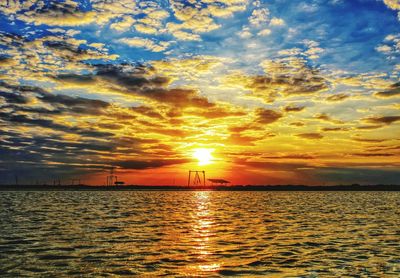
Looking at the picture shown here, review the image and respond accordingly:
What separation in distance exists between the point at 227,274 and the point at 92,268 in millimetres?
8171

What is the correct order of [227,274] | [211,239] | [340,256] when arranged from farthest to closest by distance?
[211,239] < [340,256] < [227,274]

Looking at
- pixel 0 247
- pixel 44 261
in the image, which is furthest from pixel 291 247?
pixel 0 247

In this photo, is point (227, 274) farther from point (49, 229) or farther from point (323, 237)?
point (49, 229)

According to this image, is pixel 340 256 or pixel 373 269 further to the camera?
pixel 340 256

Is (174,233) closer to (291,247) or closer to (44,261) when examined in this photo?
(291,247)

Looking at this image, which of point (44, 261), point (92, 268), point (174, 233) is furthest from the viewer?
point (174, 233)

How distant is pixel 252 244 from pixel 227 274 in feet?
36.8

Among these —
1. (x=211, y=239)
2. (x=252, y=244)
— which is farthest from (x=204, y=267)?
(x=211, y=239)

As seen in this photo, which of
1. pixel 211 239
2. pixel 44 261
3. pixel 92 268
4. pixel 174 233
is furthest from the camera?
pixel 174 233

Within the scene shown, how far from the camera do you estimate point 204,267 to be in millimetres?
24281

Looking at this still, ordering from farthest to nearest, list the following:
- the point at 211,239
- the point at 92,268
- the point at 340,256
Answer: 1. the point at 211,239
2. the point at 340,256
3. the point at 92,268

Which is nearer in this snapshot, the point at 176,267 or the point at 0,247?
the point at 176,267

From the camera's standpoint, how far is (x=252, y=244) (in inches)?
1302

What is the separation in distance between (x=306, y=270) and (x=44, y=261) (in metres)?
16.5
